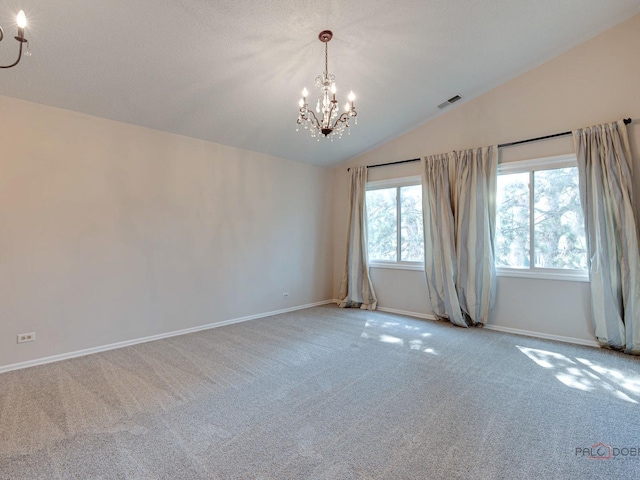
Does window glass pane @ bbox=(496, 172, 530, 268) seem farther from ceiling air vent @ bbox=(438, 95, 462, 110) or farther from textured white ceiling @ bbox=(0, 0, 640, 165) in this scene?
textured white ceiling @ bbox=(0, 0, 640, 165)

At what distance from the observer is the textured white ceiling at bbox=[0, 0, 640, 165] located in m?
2.79

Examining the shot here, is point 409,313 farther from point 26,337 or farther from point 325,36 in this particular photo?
point 26,337

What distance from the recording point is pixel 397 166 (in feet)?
19.2

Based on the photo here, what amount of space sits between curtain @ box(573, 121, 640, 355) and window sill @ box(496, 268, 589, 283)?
173mm

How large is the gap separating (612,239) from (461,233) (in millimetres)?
1722

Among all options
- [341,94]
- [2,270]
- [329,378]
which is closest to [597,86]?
[341,94]

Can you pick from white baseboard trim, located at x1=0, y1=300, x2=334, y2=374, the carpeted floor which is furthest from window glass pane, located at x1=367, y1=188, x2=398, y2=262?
the carpeted floor

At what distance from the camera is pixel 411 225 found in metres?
5.76

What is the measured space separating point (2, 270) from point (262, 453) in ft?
10.9

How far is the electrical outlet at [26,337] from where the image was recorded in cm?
332

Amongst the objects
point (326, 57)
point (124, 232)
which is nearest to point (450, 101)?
point (326, 57)

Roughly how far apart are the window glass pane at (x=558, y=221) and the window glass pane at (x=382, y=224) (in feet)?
7.38

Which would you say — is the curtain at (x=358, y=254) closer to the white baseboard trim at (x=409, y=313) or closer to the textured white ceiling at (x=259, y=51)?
the white baseboard trim at (x=409, y=313)

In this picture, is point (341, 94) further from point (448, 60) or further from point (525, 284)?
point (525, 284)
